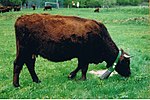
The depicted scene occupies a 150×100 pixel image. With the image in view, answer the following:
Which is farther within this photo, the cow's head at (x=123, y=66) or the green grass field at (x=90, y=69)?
the cow's head at (x=123, y=66)

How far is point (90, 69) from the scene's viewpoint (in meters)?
11.4

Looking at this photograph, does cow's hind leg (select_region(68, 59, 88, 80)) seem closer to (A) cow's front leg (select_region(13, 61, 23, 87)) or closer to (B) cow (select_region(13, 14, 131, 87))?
(B) cow (select_region(13, 14, 131, 87))

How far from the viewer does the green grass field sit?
8820mm

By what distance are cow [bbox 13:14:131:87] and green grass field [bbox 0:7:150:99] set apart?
512 millimetres

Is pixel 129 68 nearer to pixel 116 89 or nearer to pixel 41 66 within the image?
pixel 116 89

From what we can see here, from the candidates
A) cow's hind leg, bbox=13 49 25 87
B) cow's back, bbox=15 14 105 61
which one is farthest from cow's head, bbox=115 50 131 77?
cow's hind leg, bbox=13 49 25 87

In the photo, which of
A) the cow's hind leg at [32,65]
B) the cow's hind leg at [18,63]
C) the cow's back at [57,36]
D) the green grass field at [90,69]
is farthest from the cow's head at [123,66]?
the cow's hind leg at [18,63]

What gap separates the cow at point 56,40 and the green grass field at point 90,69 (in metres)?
0.51

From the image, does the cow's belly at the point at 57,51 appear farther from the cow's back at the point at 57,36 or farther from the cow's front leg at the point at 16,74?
the cow's front leg at the point at 16,74

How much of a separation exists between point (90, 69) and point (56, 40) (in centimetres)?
199

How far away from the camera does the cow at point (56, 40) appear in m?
9.77

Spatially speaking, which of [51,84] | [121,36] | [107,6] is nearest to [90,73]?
[51,84]

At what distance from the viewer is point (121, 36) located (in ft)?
48.2

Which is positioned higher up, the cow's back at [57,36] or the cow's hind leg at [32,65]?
the cow's back at [57,36]
